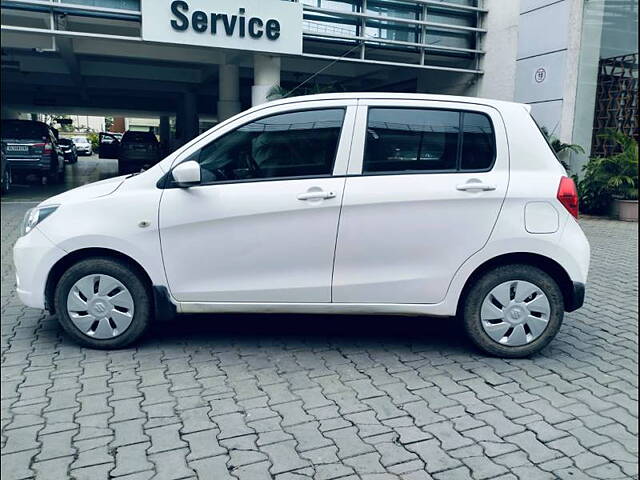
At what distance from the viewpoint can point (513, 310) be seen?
13.9 ft

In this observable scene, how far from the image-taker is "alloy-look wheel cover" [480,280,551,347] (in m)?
4.22

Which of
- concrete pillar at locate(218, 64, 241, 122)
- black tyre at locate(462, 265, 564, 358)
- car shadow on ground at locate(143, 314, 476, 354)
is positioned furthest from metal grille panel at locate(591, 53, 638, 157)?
black tyre at locate(462, 265, 564, 358)

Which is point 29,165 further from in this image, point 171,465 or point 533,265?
point 171,465

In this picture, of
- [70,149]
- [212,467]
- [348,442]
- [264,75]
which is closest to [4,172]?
[264,75]

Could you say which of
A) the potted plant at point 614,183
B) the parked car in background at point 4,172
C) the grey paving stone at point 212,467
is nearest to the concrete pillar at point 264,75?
the parked car in background at point 4,172

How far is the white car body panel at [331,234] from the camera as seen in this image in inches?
163

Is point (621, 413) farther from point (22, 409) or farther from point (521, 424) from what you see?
point (22, 409)

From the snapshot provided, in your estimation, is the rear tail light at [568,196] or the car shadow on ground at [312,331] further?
the car shadow on ground at [312,331]

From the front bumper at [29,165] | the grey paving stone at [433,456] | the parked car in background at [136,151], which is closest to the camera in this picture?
the grey paving stone at [433,456]

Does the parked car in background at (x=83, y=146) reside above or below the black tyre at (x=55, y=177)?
above

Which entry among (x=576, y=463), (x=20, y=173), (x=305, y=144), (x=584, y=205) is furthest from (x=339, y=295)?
(x=20, y=173)

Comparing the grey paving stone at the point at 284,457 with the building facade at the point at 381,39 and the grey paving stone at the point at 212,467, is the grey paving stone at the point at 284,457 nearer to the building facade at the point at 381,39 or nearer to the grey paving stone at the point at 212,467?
the grey paving stone at the point at 212,467

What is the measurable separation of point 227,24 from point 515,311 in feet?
34.3

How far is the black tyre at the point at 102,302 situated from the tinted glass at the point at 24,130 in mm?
13435
